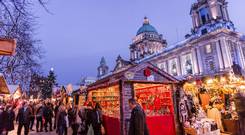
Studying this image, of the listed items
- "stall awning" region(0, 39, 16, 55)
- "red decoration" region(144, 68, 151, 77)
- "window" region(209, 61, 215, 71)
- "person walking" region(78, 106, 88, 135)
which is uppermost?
"window" region(209, 61, 215, 71)

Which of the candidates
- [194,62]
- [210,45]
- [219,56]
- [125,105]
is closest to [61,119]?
[125,105]

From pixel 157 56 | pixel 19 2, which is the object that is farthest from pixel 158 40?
pixel 19 2

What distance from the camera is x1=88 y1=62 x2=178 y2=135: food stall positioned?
9.13 meters

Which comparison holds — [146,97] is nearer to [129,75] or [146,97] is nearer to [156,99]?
[156,99]

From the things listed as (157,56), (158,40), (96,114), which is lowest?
(96,114)

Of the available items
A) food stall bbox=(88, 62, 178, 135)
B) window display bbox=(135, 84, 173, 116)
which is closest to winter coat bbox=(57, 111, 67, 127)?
food stall bbox=(88, 62, 178, 135)

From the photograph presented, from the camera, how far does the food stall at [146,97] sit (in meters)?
9.13

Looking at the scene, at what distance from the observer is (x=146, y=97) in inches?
476

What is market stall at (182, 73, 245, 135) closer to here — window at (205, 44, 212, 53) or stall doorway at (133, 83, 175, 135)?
stall doorway at (133, 83, 175, 135)

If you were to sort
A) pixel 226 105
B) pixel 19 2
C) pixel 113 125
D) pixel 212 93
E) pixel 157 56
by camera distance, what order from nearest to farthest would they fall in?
1. pixel 19 2
2. pixel 113 125
3. pixel 226 105
4. pixel 212 93
5. pixel 157 56

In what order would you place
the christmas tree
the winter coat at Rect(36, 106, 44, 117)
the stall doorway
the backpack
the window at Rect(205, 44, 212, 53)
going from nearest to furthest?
the stall doorway
the backpack
the winter coat at Rect(36, 106, 44, 117)
the window at Rect(205, 44, 212, 53)
the christmas tree

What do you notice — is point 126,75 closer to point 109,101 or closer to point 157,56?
point 109,101

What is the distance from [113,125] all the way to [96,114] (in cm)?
109

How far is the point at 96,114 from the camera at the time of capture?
9.69 meters
